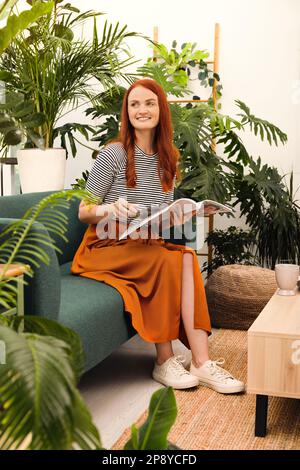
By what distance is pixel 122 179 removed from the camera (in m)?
2.86

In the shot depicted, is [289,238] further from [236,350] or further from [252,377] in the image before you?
[252,377]

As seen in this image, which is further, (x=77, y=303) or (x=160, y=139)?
(x=160, y=139)

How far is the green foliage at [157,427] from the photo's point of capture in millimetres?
1126

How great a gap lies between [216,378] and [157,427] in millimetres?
1526

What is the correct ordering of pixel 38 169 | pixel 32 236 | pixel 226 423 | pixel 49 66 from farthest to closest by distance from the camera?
pixel 49 66 < pixel 38 169 < pixel 226 423 < pixel 32 236

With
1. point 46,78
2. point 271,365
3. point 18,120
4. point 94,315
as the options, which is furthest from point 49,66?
point 271,365

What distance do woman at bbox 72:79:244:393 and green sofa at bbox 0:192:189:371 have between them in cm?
7

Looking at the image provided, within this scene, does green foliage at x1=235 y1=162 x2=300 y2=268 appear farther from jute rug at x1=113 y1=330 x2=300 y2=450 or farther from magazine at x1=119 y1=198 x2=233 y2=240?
jute rug at x1=113 y1=330 x2=300 y2=450

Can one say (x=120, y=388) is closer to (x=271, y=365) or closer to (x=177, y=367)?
(x=177, y=367)

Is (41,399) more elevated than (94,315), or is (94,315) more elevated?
(41,399)

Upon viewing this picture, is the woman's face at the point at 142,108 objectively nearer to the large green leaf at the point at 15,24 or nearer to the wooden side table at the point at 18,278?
the large green leaf at the point at 15,24

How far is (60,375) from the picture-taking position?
95 cm

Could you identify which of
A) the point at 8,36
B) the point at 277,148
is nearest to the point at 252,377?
the point at 8,36

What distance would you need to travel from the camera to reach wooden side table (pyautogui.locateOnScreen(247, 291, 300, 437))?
213 centimetres
